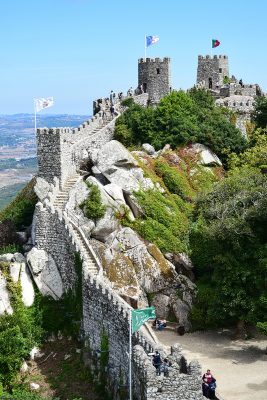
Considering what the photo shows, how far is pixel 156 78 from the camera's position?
55250 mm

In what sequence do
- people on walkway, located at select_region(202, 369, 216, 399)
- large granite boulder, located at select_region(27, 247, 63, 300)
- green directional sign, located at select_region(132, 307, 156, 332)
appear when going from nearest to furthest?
green directional sign, located at select_region(132, 307, 156, 332)
people on walkway, located at select_region(202, 369, 216, 399)
large granite boulder, located at select_region(27, 247, 63, 300)

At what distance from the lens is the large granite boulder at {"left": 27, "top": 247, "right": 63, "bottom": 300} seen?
3453 cm

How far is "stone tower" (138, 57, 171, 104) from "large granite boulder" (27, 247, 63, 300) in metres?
23.2

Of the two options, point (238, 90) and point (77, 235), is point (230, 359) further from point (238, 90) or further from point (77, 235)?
point (238, 90)

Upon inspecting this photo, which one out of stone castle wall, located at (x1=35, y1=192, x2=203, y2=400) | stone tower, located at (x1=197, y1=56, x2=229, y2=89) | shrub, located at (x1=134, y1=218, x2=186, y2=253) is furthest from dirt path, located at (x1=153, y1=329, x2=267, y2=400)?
stone tower, located at (x1=197, y1=56, x2=229, y2=89)

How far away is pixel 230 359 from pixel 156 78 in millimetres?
28946

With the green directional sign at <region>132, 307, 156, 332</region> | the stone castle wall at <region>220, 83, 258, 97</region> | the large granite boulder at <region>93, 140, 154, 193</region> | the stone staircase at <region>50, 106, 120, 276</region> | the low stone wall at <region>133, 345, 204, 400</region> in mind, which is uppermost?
the stone castle wall at <region>220, 83, 258, 97</region>

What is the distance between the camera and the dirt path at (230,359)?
2823 centimetres

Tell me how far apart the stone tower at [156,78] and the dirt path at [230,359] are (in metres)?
24.5

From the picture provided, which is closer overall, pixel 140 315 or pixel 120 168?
pixel 140 315

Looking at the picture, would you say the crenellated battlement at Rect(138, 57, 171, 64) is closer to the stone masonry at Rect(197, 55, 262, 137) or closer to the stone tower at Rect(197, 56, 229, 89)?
the stone masonry at Rect(197, 55, 262, 137)

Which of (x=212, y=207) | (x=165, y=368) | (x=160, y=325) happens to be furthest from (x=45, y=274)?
(x=165, y=368)

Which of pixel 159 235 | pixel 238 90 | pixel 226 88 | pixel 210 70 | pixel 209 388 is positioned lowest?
pixel 209 388

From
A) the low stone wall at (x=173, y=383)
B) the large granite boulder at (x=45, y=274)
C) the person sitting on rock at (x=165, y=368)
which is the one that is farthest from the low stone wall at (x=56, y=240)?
the low stone wall at (x=173, y=383)
